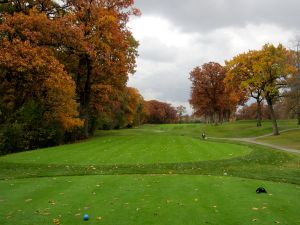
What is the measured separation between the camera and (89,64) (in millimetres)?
39031

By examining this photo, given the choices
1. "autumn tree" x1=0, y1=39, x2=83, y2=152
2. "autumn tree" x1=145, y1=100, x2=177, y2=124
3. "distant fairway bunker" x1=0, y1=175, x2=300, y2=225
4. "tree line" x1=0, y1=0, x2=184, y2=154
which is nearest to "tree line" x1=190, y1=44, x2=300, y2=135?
"tree line" x1=0, y1=0, x2=184, y2=154

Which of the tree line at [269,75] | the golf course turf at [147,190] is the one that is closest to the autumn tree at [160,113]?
the tree line at [269,75]

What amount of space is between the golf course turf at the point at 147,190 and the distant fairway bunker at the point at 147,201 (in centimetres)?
2

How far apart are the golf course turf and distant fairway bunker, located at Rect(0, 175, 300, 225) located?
0.8 inches

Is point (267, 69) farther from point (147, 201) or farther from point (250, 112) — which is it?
point (250, 112)

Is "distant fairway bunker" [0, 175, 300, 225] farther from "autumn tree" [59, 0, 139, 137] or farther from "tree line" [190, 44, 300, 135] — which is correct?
"tree line" [190, 44, 300, 135]

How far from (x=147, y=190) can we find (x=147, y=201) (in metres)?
1.53

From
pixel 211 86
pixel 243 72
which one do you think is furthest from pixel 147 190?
pixel 211 86

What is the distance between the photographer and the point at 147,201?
32.0ft

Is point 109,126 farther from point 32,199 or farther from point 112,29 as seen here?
point 32,199

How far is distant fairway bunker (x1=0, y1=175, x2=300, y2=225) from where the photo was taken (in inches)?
322

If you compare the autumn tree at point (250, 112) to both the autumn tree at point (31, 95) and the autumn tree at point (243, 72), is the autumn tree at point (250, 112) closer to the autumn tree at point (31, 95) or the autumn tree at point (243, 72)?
the autumn tree at point (243, 72)

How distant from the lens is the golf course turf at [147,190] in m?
8.34

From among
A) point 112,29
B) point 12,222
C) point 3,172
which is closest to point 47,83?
point 3,172
